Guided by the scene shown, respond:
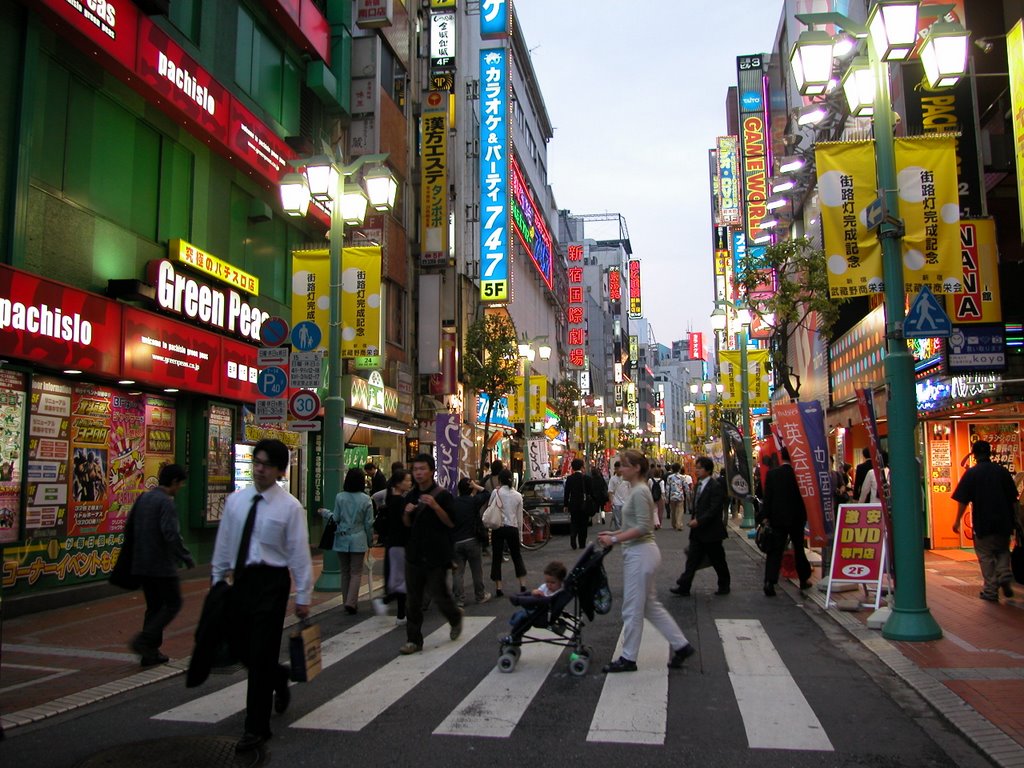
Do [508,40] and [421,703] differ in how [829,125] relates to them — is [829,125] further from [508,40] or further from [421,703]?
[421,703]

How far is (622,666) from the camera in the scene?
7.23m

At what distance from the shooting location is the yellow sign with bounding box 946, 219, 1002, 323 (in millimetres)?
12883

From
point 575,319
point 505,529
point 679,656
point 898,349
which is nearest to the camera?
point 679,656

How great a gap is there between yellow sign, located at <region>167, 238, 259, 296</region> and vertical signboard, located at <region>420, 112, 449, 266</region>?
12.2 metres

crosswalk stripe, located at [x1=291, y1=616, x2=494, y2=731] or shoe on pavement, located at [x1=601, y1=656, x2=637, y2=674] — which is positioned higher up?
shoe on pavement, located at [x1=601, y1=656, x2=637, y2=674]

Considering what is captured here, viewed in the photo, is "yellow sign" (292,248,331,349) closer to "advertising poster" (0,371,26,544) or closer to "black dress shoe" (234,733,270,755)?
"advertising poster" (0,371,26,544)

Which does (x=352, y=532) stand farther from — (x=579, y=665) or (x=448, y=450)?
(x=448, y=450)

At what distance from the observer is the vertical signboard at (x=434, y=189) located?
2856 cm

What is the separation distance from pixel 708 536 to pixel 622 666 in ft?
14.9

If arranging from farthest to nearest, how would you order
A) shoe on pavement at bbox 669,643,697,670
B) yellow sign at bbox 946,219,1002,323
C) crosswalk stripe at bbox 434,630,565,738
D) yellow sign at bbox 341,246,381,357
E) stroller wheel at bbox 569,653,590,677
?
yellow sign at bbox 341,246,381,357, yellow sign at bbox 946,219,1002,323, shoe on pavement at bbox 669,643,697,670, stroller wheel at bbox 569,653,590,677, crosswalk stripe at bbox 434,630,565,738

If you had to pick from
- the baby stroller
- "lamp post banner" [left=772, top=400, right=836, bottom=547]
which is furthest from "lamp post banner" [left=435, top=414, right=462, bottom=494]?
the baby stroller

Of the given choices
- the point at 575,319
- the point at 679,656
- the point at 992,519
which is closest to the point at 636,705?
the point at 679,656

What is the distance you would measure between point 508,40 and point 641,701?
1363 inches

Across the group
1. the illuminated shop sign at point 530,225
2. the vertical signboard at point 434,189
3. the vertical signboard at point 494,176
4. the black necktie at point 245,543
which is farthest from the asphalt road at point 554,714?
the illuminated shop sign at point 530,225
